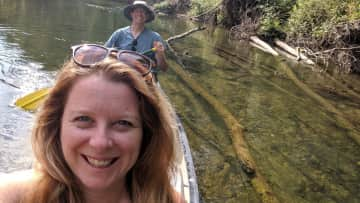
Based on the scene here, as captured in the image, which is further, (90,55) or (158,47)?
(158,47)

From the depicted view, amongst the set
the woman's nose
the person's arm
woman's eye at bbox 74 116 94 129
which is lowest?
the person's arm

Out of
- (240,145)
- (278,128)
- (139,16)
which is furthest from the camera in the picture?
(278,128)

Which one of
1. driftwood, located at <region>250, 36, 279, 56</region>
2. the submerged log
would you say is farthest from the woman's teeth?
driftwood, located at <region>250, 36, 279, 56</region>

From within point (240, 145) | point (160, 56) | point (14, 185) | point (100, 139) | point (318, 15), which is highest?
point (318, 15)

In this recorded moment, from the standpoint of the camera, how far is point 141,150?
1702 millimetres

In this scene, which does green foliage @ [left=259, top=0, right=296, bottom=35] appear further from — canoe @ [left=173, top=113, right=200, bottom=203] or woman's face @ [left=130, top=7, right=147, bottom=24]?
canoe @ [left=173, top=113, right=200, bottom=203]

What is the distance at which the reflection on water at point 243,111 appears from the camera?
5680 millimetres

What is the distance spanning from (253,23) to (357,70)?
601cm

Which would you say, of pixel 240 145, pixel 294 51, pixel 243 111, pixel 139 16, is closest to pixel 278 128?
pixel 243 111

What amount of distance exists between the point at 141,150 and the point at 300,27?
14.6 m

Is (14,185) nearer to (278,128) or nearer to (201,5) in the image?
(278,128)

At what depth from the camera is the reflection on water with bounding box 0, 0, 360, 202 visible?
5680 mm

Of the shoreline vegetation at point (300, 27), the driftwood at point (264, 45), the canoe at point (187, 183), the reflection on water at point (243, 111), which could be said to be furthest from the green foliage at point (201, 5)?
the canoe at point (187, 183)

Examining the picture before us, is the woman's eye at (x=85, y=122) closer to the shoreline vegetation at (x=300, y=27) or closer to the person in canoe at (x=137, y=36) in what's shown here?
the person in canoe at (x=137, y=36)
